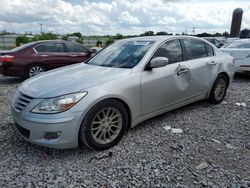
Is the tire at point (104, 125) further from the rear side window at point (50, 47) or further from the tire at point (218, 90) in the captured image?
the rear side window at point (50, 47)

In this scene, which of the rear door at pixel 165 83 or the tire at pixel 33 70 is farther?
the tire at pixel 33 70

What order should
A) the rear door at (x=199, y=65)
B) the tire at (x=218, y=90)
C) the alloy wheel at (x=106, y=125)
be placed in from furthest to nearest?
the tire at (x=218, y=90) → the rear door at (x=199, y=65) → the alloy wheel at (x=106, y=125)

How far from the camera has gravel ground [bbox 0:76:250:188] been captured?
269 cm

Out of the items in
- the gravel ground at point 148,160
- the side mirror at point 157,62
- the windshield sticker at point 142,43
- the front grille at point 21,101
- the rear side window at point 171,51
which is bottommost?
the gravel ground at point 148,160

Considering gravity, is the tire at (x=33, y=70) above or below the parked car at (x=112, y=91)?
below

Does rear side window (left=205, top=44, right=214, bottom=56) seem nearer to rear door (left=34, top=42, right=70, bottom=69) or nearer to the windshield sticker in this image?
the windshield sticker

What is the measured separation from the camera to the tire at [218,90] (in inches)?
201

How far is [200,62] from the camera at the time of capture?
4613mm

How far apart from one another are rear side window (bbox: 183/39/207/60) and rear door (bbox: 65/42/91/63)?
4.72 metres

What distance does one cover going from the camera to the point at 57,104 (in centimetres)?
290

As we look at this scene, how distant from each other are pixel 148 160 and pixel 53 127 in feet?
4.10

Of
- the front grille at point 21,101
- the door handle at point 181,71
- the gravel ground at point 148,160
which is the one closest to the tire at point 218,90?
the gravel ground at point 148,160

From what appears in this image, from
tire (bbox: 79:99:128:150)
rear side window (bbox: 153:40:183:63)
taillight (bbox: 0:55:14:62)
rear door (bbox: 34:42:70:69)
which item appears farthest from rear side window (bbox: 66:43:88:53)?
tire (bbox: 79:99:128:150)

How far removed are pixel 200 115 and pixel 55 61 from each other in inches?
207
